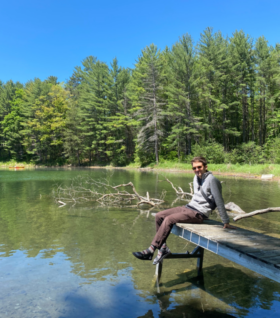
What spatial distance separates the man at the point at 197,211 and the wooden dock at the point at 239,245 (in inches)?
6.0

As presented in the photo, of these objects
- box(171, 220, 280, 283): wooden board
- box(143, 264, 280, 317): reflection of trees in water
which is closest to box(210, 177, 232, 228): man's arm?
box(171, 220, 280, 283): wooden board

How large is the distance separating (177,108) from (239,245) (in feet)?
111

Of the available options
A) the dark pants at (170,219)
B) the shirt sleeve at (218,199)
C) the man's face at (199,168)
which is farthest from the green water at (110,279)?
the man's face at (199,168)

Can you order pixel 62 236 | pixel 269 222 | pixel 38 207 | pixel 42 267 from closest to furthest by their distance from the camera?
pixel 42 267 < pixel 62 236 < pixel 269 222 < pixel 38 207

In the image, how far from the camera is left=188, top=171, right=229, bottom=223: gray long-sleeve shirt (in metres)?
4.48

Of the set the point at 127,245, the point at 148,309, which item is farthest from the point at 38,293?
the point at 127,245

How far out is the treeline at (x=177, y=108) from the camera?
34.4 metres

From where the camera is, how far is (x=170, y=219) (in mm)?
4629

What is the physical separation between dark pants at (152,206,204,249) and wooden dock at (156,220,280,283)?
0.38 feet

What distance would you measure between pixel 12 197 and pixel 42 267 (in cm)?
1012

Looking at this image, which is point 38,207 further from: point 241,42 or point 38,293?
point 241,42

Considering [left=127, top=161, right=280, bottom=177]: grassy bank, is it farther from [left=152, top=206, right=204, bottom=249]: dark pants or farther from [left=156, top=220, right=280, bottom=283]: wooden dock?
[left=156, top=220, right=280, bottom=283]: wooden dock

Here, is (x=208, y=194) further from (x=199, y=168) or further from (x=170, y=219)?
(x=170, y=219)

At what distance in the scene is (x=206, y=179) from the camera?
464cm
